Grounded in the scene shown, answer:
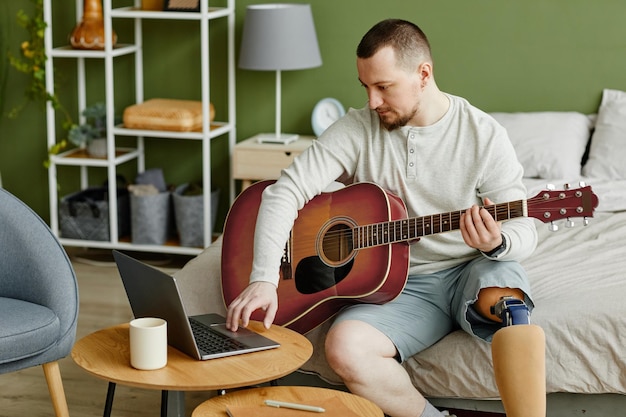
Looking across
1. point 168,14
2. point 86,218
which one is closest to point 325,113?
point 168,14

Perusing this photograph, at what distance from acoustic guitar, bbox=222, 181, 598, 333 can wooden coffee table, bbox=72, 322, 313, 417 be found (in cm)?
29

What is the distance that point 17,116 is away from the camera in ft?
15.2

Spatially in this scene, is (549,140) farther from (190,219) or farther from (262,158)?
(190,219)

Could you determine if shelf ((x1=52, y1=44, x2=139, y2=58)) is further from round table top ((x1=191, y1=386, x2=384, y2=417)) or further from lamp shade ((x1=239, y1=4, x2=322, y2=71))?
round table top ((x1=191, y1=386, x2=384, y2=417))

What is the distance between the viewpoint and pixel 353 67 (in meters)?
4.20

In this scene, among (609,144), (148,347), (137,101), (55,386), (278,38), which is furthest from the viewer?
(137,101)

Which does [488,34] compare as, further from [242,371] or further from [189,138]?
[242,371]

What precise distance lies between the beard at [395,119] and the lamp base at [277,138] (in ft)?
5.79

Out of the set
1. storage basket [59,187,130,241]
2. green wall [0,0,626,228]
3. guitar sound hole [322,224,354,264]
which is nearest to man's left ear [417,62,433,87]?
guitar sound hole [322,224,354,264]

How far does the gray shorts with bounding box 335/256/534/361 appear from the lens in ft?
7.20

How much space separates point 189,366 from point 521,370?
A: 0.63 metres

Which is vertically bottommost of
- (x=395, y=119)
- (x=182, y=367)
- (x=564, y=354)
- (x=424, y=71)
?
(x=564, y=354)

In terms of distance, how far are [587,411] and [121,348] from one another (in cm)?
115

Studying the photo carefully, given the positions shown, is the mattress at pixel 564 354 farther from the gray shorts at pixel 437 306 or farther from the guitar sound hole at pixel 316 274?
the guitar sound hole at pixel 316 274
